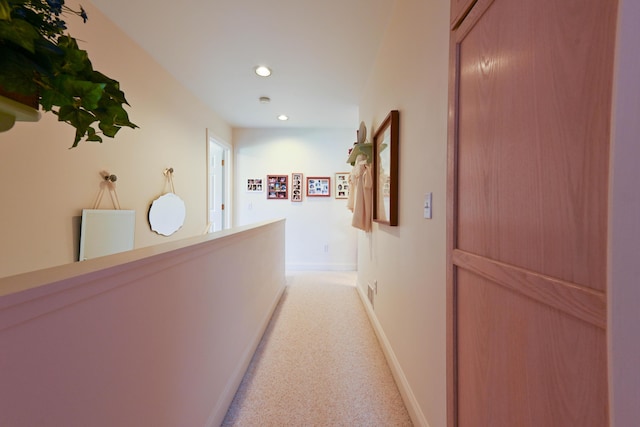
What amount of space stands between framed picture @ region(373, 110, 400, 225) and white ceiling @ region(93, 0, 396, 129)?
2.75 feet

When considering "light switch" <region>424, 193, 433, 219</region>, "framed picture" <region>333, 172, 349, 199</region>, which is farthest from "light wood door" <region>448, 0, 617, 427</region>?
"framed picture" <region>333, 172, 349, 199</region>

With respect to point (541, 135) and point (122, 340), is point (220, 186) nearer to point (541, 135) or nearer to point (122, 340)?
point (122, 340)

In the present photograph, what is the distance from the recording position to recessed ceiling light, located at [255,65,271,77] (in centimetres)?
258

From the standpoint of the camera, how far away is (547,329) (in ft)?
1.69

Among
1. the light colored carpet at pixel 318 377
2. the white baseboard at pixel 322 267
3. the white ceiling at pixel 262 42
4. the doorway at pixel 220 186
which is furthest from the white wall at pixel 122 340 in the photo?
the doorway at pixel 220 186

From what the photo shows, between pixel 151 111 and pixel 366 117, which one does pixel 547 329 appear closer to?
pixel 366 117

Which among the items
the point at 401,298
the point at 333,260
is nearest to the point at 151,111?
the point at 401,298

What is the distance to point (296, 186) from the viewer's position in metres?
4.57

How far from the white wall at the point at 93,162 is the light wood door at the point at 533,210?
1.52 metres

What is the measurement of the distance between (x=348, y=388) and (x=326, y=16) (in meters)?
2.58

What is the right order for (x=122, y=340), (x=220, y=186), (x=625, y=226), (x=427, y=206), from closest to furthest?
(x=625, y=226)
(x=122, y=340)
(x=427, y=206)
(x=220, y=186)

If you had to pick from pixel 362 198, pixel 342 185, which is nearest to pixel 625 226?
pixel 362 198

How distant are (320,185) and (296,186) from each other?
432mm

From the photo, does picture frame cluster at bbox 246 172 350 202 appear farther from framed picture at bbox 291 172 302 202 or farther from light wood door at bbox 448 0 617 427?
light wood door at bbox 448 0 617 427
